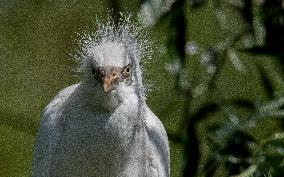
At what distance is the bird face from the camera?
3.55 m

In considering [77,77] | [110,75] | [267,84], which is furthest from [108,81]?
[267,84]

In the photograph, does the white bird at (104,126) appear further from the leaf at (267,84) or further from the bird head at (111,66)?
the leaf at (267,84)

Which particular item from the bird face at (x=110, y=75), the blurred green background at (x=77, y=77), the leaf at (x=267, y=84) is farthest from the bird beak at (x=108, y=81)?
the leaf at (x=267, y=84)

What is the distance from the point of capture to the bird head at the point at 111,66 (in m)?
3.56

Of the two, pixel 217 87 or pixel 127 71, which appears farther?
pixel 217 87

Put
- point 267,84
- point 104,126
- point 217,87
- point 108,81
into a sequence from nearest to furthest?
point 108,81
point 104,126
point 267,84
point 217,87

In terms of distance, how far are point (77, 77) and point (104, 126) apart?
0.32m

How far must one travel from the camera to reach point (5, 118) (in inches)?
203

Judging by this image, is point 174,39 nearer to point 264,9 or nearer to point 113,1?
point 264,9

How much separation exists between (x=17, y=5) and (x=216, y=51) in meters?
1.97

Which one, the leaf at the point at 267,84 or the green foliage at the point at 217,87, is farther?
the leaf at the point at 267,84

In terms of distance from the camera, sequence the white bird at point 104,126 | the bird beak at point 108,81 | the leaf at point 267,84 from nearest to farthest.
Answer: the bird beak at point 108,81, the white bird at point 104,126, the leaf at point 267,84

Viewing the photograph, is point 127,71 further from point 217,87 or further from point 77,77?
point 217,87

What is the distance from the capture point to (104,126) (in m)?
3.75
